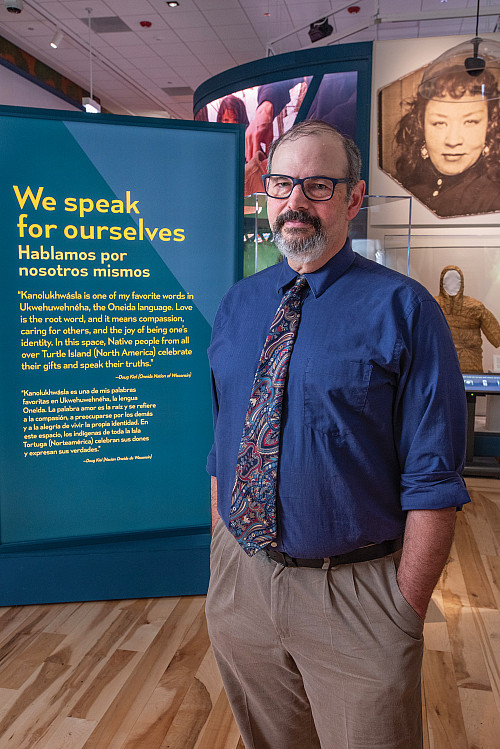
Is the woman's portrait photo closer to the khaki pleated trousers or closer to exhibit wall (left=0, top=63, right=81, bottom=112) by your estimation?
the khaki pleated trousers

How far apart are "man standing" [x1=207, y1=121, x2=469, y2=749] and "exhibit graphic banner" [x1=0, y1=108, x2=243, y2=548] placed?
151 centimetres

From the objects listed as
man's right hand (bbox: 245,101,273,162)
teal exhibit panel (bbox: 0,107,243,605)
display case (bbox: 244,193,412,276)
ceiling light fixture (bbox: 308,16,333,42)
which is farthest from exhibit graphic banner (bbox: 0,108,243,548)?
ceiling light fixture (bbox: 308,16,333,42)

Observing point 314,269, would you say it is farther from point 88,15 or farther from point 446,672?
point 88,15

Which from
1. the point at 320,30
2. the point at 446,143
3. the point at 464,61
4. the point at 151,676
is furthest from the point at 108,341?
the point at 320,30

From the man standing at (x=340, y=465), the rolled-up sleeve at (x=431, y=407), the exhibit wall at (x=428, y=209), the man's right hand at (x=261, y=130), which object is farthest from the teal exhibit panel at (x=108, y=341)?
the man's right hand at (x=261, y=130)

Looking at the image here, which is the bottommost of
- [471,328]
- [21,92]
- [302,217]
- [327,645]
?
[327,645]

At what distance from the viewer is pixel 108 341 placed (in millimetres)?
2744

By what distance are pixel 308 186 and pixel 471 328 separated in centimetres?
428

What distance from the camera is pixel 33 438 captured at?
272 centimetres

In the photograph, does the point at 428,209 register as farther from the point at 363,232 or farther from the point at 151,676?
the point at 151,676

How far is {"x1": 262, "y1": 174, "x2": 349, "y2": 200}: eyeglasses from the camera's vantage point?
1.24m

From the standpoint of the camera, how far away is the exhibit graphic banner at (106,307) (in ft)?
8.63

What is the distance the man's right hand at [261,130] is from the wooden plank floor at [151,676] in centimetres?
423

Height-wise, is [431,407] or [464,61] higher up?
[464,61]
